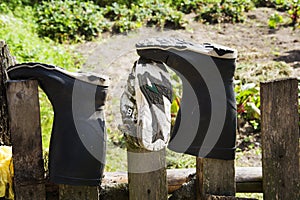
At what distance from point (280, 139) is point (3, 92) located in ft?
5.41

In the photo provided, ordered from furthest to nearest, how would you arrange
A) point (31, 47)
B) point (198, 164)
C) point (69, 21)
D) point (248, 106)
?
point (69, 21), point (31, 47), point (248, 106), point (198, 164)

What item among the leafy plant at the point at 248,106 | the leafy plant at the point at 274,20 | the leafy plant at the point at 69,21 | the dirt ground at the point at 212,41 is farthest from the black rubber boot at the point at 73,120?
the leafy plant at the point at 274,20

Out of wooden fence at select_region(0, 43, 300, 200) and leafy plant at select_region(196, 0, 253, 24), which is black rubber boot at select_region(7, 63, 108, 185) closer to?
wooden fence at select_region(0, 43, 300, 200)

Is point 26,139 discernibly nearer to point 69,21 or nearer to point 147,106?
point 147,106

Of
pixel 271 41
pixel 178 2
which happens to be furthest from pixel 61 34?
pixel 271 41

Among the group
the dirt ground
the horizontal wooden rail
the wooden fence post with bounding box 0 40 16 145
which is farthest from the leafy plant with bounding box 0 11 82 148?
the horizontal wooden rail

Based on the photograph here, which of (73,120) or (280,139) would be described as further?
(280,139)

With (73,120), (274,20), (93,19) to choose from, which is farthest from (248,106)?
(93,19)

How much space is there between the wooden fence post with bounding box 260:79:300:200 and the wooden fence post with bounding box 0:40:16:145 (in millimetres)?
1495

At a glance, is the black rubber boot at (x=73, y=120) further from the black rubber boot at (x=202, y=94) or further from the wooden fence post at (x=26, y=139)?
the black rubber boot at (x=202, y=94)

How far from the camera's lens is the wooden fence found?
2.91 metres

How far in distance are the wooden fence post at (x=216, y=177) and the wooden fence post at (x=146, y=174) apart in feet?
0.67

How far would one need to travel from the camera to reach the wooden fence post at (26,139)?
2.86 meters

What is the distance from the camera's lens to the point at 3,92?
11.3ft
